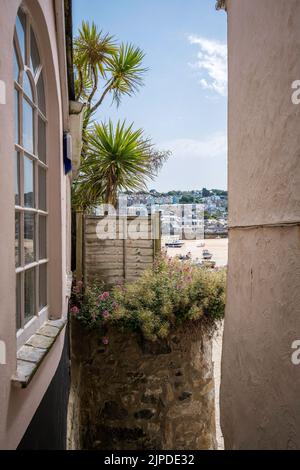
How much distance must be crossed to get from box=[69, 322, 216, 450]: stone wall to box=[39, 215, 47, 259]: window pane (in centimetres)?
296

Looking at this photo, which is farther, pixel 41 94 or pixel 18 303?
pixel 41 94

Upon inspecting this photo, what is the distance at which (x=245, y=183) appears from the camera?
8.96 feet

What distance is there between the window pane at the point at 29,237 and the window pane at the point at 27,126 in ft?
1.43

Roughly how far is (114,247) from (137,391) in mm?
2295

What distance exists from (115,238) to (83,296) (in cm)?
112

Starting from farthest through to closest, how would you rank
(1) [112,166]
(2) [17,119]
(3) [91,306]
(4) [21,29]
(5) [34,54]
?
1. (1) [112,166]
2. (3) [91,306]
3. (5) [34,54]
4. (4) [21,29]
5. (2) [17,119]

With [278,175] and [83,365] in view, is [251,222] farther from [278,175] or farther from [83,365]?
[83,365]

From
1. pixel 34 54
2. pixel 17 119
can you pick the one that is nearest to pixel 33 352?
pixel 17 119

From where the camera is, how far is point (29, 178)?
2531 millimetres

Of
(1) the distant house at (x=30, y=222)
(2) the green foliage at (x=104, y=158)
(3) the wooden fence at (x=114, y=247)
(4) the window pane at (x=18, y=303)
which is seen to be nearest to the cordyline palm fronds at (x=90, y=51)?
(2) the green foliage at (x=104, y=158)

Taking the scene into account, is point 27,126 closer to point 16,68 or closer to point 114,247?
point 16,68

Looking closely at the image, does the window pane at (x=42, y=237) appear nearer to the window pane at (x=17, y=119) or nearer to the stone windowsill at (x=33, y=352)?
the stone windowsill at (x=33, y=352)

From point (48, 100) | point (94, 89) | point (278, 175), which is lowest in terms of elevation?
point (278, 175)
